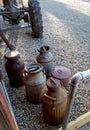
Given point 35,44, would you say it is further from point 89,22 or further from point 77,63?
point 89,22

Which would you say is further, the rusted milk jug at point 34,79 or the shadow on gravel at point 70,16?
the shadow on gravel at point 70,16

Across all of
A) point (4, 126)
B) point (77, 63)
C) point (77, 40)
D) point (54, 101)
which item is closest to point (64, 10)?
point (77, 40)

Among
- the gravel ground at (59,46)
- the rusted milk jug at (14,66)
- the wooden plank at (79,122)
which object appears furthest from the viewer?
the rusted milk jug at (14,66)

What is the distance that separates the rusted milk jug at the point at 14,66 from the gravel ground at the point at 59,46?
0.13m

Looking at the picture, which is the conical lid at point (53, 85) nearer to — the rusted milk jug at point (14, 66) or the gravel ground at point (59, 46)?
the gravel ground at point (59, 46)

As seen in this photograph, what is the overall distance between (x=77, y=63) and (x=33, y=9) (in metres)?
1.25

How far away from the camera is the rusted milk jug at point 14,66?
2.24 meters

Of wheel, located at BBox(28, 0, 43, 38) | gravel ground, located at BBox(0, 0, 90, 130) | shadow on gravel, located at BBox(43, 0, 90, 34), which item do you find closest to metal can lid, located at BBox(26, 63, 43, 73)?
gravel ground, located at BBox(0, 0, 90, 130)

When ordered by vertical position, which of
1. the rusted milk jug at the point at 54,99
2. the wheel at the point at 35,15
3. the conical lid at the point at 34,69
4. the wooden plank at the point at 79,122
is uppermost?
the wheel at the point at 35,15

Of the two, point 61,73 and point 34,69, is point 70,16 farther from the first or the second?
point 34,69

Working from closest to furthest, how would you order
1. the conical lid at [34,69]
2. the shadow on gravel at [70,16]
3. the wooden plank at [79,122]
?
the wooden plank at [79,122]
the conical lid at [34,69]
the shadow on gravel at [70,16]

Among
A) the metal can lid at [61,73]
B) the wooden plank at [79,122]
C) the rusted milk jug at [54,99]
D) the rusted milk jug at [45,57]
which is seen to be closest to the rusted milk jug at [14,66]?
the rusted milk jug at [45,57]

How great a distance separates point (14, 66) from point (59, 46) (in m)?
1.33

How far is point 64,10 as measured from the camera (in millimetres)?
5082
